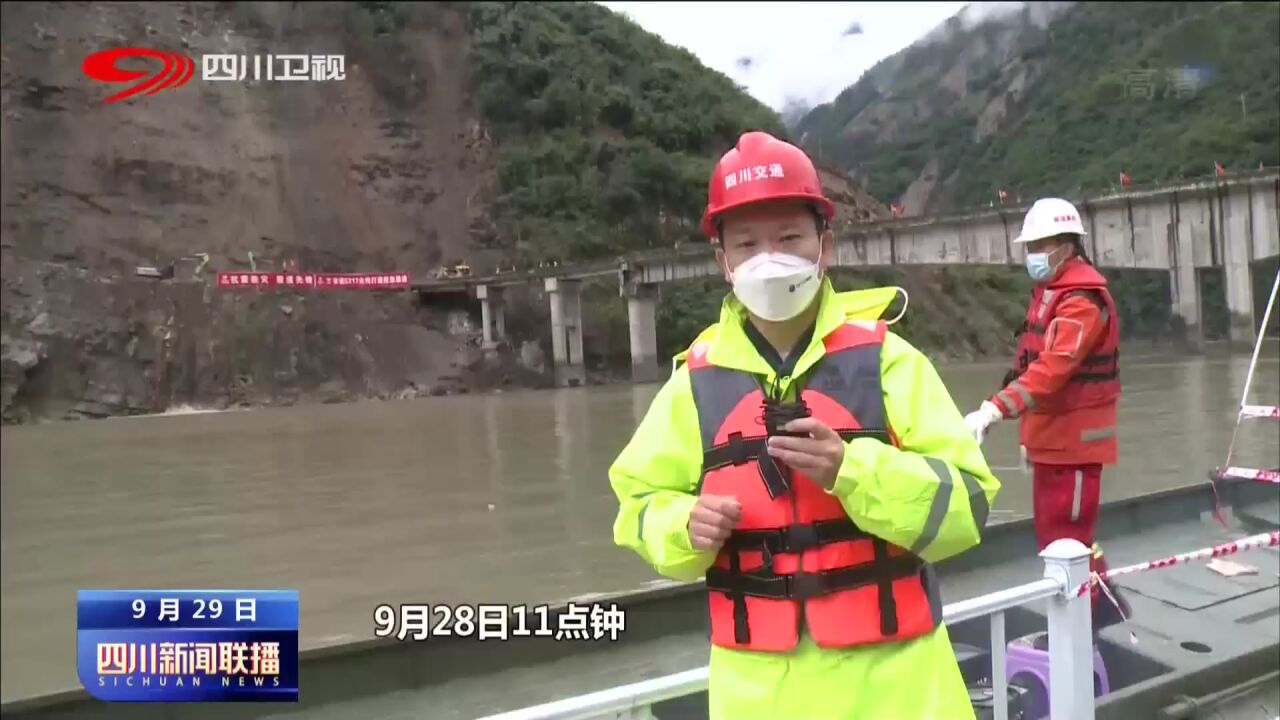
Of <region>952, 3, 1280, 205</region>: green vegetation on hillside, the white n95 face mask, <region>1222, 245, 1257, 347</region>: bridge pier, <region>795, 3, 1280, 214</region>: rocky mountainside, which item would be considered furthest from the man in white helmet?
<region>1222, 245, 1257, 347</region>: bridge pier

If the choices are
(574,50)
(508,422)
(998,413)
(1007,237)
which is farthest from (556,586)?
(574,50)

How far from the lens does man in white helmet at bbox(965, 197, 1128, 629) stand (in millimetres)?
3393

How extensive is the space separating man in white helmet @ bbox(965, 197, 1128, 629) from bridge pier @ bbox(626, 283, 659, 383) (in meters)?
28.3

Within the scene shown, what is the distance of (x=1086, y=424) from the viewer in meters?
3.51

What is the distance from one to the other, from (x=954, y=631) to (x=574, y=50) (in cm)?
6528

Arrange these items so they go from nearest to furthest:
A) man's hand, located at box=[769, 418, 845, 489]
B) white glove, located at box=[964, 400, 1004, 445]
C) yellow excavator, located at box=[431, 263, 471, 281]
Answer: man's hand, located at box=[769, 418, 845, 489] → white glove, located at box=[964, 400, 1004, 445] → yellow excavator, located at box=[431, 263, 471, 281]

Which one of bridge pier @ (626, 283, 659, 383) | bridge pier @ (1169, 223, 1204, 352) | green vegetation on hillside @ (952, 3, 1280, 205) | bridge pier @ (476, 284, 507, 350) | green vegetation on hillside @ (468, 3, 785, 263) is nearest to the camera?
green vegetation on hillside @ (952, 3, 1280, 205)

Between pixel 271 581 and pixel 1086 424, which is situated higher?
pixel 1086 424

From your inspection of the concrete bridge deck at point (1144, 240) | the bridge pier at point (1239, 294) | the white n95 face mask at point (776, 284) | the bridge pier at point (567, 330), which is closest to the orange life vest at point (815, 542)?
the white n95 face mask at point (776, 284)

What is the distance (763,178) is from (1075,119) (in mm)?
19663

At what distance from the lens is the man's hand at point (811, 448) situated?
59.7 inches

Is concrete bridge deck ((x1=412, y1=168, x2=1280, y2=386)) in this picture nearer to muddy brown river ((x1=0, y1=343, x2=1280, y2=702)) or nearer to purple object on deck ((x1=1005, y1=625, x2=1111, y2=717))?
purple object on deck ((x1=1005, y1=625, x2=1111, y2=717))

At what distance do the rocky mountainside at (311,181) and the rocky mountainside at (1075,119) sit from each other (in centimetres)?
1777

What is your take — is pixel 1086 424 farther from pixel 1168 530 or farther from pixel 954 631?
pixel 1168 530
